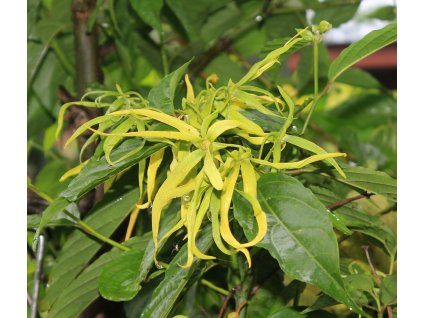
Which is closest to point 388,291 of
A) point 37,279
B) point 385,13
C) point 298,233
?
point 298,233

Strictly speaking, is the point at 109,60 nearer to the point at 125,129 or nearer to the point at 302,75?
the point at 302,75

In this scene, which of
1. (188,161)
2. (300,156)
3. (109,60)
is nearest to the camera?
(188,161)

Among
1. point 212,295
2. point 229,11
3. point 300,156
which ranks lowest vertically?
point 212,295

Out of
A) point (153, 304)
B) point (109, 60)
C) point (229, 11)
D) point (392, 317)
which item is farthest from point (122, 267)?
point (229, 11)

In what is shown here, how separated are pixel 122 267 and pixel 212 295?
120 millimetres

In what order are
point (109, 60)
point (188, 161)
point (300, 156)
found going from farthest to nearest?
point (109, 60) < point (300, 156) < point (188, 161)

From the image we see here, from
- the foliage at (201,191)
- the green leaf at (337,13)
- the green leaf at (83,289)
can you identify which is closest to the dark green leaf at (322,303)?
the foliage at (201,191)

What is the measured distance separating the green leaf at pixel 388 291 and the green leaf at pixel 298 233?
111 millimetres

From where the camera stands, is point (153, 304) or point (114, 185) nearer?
point (153, 304)

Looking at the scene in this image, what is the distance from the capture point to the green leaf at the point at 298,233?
0.28 m

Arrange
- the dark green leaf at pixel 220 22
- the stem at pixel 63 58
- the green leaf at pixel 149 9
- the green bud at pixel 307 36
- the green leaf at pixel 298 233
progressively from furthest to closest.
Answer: the dark green leaf at pixel 220 22 < the stem at pixel 63 58 < the green leaf at pixel 149 9 < the green bud at pixel 307 36 < the green leaf at pixel 298 233

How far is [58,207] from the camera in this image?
0.37 m

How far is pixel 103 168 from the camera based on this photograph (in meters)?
0.34

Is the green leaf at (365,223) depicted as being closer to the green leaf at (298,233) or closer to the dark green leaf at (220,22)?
the green leaf at (298,233)
